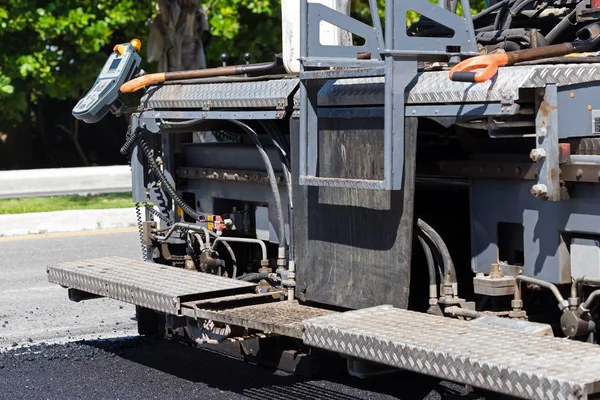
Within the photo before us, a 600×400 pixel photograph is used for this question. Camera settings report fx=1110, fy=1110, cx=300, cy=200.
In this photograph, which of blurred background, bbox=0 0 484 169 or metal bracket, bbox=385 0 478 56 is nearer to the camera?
metal bracket, bbox=385 0 478 56

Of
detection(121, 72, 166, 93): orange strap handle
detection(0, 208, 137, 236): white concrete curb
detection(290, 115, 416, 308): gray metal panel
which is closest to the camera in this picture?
detection(290, 115, 416, 308): gray metal panel

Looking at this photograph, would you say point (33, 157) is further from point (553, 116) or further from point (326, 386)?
point (553, 116)

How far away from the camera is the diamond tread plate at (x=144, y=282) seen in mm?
5625

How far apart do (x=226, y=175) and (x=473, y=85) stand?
2.36 metres

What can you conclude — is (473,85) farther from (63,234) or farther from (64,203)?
(64,203)

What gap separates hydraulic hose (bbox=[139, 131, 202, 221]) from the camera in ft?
22.1

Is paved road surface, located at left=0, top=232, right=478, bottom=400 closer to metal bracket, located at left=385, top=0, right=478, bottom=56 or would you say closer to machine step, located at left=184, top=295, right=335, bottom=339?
machine step, located at left=184, top=295, right=335, bottom=339

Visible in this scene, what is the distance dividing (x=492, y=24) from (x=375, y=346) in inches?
96.2

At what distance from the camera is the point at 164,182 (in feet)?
22.4

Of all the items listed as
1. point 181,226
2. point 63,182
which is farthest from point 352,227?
point 63,182

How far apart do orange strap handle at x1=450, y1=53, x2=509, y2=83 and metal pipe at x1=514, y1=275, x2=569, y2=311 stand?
2.80 ft

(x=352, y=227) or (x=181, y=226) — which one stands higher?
(x=352, y=227)

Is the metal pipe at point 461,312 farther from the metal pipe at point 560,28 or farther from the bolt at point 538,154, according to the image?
the metal pipe at point 560,28

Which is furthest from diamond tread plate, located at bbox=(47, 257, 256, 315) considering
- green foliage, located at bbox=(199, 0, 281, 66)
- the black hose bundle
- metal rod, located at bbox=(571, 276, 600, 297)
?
green foliage, located at bbox=(199, 0, 281, 66)
